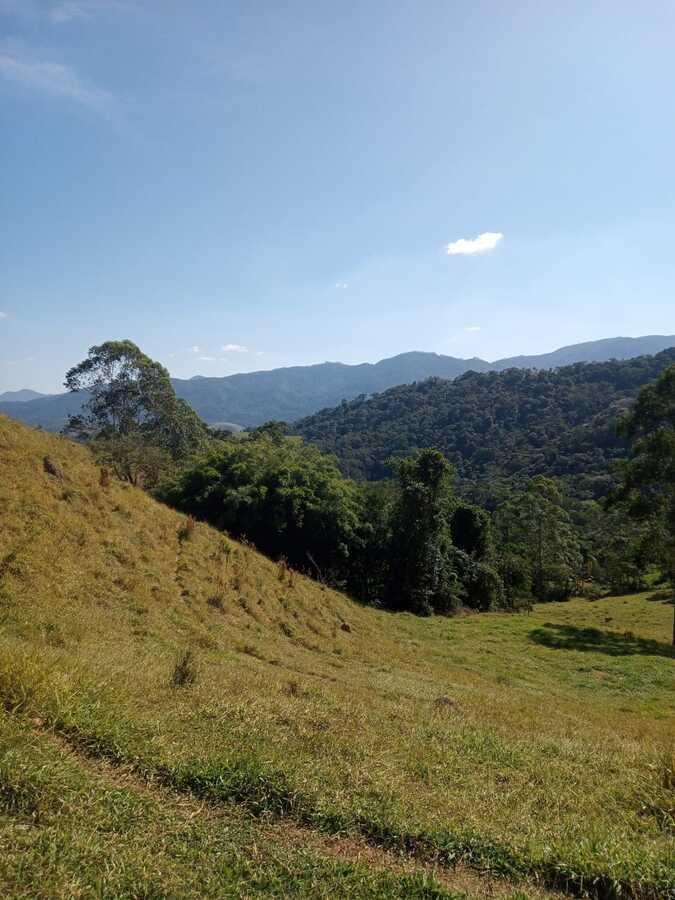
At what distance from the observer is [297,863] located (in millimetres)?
3344

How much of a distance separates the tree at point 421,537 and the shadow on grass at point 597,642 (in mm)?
6438

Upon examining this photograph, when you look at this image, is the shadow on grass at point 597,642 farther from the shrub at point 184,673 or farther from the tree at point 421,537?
the shrub at point 184,673

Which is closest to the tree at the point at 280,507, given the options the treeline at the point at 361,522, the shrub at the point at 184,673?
the treeline at the point at 361,522

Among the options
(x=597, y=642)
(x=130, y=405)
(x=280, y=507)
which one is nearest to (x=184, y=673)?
(x=280, y=507)

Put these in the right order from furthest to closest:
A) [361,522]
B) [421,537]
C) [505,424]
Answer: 1. [505,424]
2. [361,522]
3. [421,537]

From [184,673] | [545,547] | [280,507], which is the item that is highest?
[184,673]

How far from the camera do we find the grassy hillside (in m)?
3.27

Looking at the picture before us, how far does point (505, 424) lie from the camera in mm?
129000

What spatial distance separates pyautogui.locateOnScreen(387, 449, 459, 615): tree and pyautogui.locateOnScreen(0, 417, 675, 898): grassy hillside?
60.3 ft

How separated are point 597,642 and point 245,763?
77.7 feet

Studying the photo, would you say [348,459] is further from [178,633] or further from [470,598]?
[178,633]

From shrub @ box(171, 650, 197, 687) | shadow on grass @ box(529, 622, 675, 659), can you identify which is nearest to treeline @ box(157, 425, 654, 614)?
shadow on grass @ box(529, 622, 675, 659)

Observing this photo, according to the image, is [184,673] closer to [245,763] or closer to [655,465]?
[245,763]

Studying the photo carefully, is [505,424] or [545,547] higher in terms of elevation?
[505,424]
